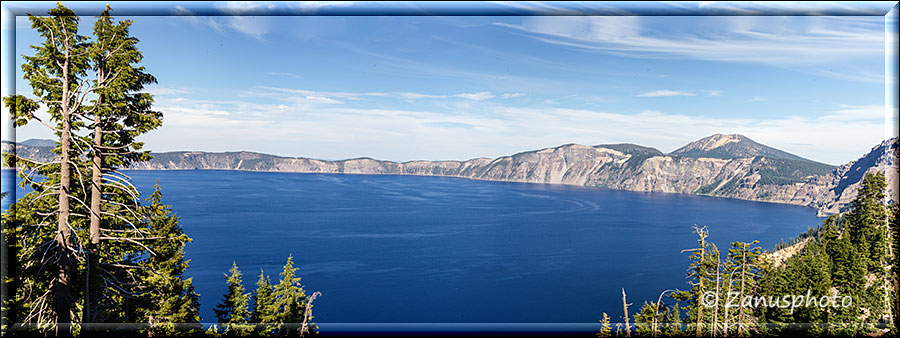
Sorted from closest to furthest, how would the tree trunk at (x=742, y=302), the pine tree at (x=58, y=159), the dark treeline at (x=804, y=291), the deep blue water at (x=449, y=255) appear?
the pine tree at (x=58, y=159)
the dark treeline at (x=804, y=291)
the tree trunk at (x=742, y=302)
the deep blue water at (x=449, y=255)

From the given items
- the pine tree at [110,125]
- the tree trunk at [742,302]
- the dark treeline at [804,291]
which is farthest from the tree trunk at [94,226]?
the tree trunk at [742,302]

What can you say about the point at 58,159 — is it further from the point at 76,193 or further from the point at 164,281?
the point at 164,281

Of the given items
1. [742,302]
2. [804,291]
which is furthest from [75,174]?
[804,291]

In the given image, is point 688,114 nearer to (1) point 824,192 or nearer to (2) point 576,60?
(2) point 576,60

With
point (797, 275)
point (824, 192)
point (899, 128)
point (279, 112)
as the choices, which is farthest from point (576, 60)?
point (824, 192)

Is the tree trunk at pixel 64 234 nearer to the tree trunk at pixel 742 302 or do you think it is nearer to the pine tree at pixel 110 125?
the pine tree at pixel 110 125
